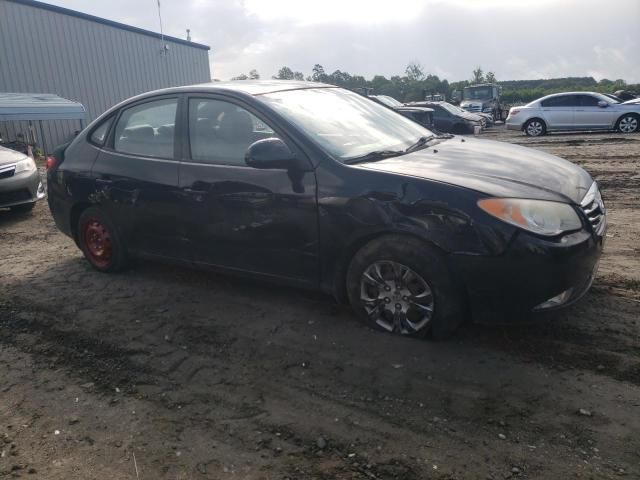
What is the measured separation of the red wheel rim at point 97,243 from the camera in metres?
4.90

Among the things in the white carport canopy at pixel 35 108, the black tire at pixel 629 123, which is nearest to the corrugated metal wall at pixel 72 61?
the white carport canopy at pixel 35 108

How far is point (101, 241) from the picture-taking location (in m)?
4.96

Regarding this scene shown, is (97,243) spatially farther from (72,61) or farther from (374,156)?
(72,61)

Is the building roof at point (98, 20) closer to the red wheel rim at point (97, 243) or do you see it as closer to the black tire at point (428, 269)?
the red wheel rim at point (97, 243)

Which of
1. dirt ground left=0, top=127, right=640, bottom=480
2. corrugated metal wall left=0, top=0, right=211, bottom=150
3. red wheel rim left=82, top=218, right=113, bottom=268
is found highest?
corrugated metal wall left=0, top=0, right=211, bottom=150

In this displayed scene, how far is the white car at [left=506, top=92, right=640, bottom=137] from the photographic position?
17.0 meters

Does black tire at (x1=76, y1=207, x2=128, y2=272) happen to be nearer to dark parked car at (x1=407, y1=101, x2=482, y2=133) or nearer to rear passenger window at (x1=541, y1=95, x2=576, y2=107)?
dark parked car at (x1=407, y1=101, x2=482, y2=133)

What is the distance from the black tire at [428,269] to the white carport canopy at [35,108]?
12694 mm

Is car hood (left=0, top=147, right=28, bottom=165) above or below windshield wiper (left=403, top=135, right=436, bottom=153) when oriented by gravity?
below

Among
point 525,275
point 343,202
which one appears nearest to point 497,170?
point 525,275

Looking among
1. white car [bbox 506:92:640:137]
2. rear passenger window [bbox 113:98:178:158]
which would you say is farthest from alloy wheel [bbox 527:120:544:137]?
rear passenger window [bbox 113:98:178:158]

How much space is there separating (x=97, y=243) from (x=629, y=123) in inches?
676

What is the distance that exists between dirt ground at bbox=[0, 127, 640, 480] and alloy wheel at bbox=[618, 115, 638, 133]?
48.8 ft


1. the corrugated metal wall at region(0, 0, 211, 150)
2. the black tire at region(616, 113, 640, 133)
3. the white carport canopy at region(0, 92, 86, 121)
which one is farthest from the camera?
the corrugated metal wall at region(0, 0, 211, 150)
